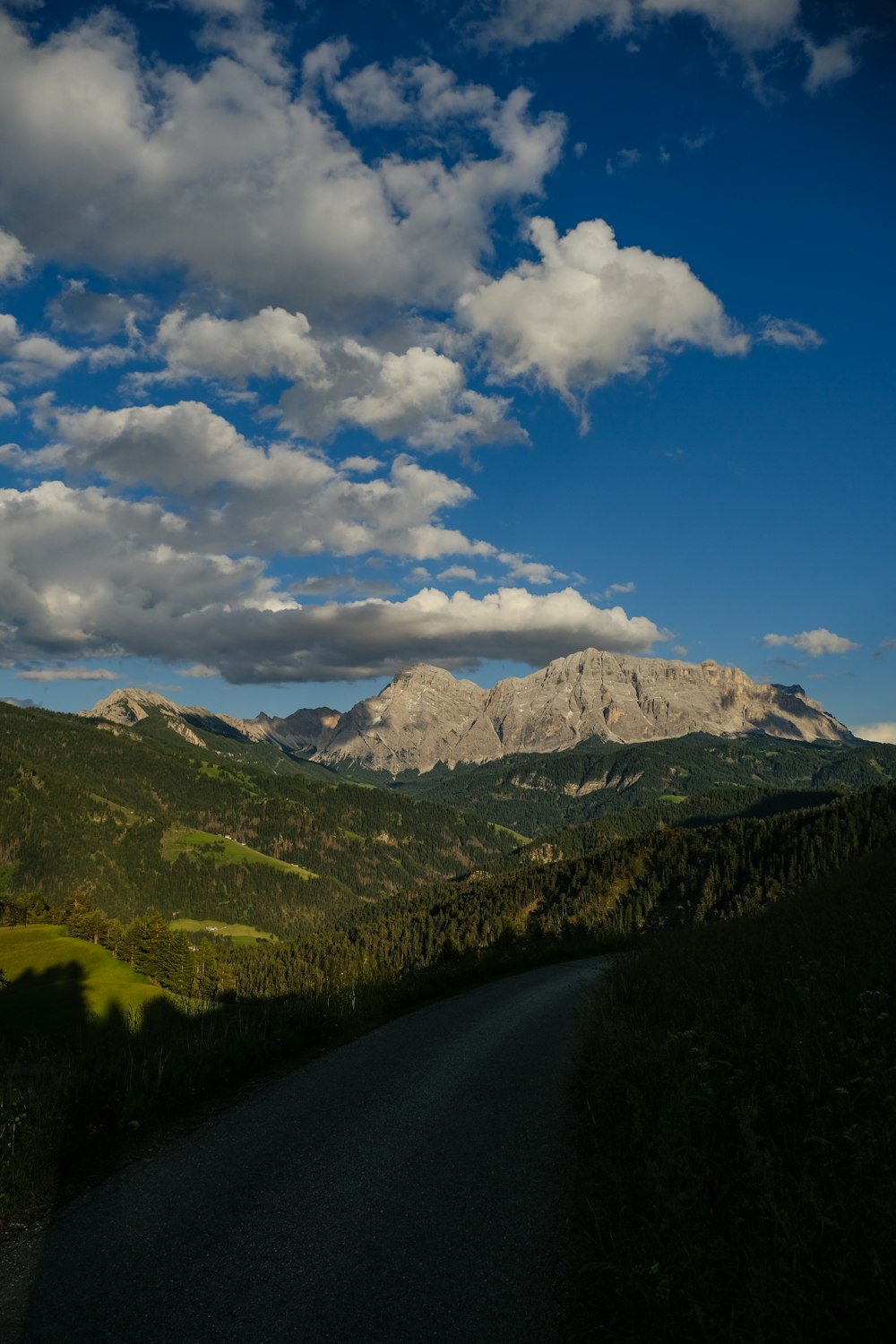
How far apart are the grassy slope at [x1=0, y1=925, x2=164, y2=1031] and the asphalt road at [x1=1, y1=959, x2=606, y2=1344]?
70.7 meters

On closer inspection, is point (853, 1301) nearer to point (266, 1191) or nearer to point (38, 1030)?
point (266, 1191)

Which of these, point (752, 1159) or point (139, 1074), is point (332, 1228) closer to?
point (752, 1159)

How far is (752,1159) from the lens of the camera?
5438 millimetres

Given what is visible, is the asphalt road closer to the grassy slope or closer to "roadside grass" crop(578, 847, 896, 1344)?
"roadside grass" crop(578, 847, 896, 1344)

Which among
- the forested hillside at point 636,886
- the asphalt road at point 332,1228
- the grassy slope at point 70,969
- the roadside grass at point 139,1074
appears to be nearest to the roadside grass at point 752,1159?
the asphalt road at point 332,1228

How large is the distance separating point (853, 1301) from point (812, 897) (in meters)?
15.2

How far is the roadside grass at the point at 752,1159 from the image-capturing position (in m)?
4.37

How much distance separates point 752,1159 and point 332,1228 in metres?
4.47

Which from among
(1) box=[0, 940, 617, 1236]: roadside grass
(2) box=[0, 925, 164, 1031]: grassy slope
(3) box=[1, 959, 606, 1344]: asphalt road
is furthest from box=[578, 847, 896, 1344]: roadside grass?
(2) box=[0, 925, 164, 1031]: grassy slope

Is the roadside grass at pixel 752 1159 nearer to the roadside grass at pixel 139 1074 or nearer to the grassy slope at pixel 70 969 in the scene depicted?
the roadside grass at pixel 139 1074

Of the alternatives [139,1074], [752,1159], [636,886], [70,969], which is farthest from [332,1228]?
[636,886]

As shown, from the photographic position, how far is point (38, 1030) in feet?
207

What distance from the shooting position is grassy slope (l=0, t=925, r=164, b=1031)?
72688 millimetres

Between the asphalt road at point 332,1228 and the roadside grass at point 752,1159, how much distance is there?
0.74 metres
